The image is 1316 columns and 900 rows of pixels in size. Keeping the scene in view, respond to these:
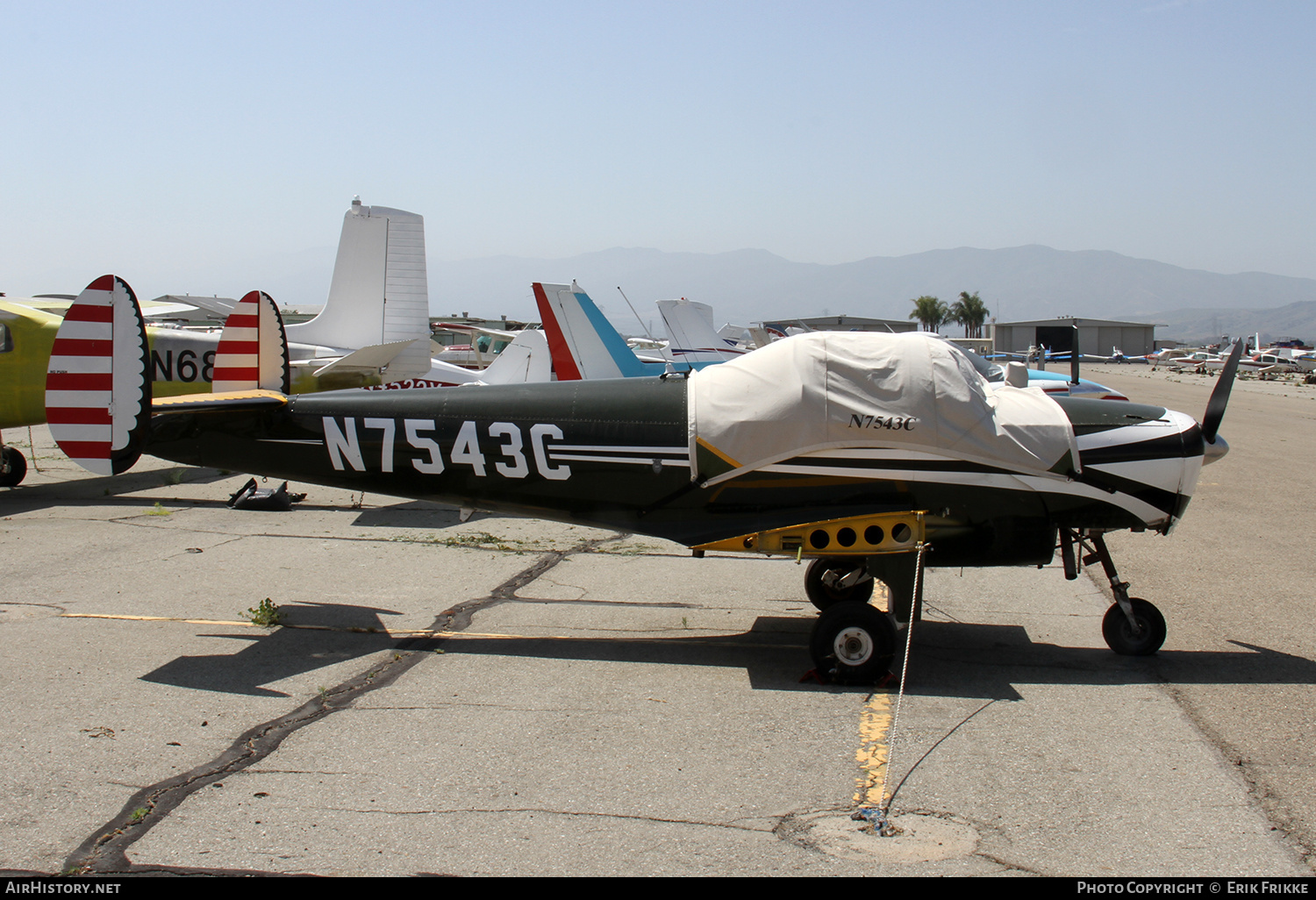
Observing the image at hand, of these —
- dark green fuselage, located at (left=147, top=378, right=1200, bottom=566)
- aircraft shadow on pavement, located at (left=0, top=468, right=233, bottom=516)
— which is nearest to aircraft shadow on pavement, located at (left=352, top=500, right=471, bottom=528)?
aircraft shadow on pavement, located at (left=0, top=468, right=233, bottom=516)

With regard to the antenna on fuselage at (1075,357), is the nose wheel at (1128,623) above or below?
below

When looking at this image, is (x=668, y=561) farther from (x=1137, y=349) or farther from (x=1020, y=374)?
(x=1137, y=349)

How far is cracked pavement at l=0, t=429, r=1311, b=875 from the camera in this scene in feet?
12.2

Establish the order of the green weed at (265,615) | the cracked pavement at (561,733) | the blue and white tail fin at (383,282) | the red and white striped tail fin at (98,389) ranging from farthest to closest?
the blue and white tail fin at (383,282) < the green weed at (265,615) < the red and white striped tail fin at (98,389) < the cracked pavement at (561,733)

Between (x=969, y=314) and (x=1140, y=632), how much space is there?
459 feet

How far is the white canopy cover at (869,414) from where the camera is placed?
19.4 ft

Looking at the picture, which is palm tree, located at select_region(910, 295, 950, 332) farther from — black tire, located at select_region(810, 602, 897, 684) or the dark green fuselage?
black tire, located at select_region(810, 602, 897, 684)


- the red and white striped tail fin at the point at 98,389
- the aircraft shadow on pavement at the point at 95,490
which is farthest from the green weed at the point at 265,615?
the aircraft shadow on pavement at the point at 95,490

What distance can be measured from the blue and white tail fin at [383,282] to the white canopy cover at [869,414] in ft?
34.5

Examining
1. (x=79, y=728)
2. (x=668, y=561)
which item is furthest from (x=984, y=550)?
(x=79, y=728)

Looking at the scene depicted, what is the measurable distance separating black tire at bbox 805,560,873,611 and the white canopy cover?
0.96 meters

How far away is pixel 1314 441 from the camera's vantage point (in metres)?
20.9

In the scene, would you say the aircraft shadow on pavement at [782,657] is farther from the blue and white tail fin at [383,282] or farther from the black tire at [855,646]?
the blue and white tail fin at [383,282]

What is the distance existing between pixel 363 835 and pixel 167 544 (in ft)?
22.2
